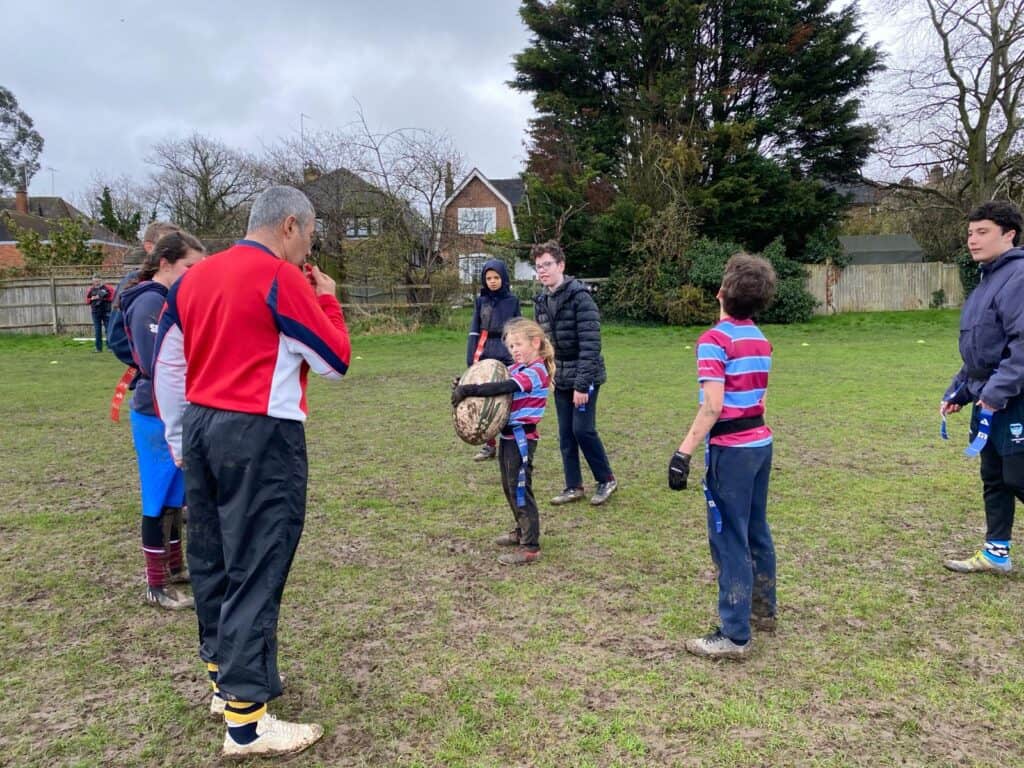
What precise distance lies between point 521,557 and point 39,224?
55489 mm

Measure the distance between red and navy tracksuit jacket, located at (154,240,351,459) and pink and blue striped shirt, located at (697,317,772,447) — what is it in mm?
1731

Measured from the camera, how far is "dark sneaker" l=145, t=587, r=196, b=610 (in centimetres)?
427

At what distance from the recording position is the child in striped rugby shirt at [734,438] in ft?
11.1

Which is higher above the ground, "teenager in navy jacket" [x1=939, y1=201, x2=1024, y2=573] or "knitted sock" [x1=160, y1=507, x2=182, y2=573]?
"teenager in navy jacket" [x1=939, y1=201, x2=1024, y2=573]

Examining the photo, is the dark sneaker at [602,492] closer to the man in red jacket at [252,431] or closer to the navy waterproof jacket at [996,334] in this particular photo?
the navy waterproof jacket at [996,334]

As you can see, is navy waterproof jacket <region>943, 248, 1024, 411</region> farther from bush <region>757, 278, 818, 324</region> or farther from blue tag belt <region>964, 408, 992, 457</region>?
bush <region>757, 278, 818, 324</region>

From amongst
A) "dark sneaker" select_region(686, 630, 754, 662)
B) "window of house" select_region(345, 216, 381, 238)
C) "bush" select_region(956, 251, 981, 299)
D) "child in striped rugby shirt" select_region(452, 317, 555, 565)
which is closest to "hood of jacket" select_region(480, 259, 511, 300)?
"child in striped rugby shirt" select_region(452, 317, 555, 565)

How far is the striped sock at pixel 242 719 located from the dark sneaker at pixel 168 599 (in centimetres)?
165

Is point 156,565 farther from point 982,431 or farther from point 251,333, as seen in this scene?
point 982,431

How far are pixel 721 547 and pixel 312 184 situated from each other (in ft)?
73.1

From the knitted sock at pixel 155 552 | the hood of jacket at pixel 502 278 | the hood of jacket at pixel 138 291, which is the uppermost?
the hood of jacket at pixel 502 278

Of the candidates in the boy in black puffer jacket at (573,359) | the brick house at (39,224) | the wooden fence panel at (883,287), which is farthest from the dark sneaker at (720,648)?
the brick house at (39,224)

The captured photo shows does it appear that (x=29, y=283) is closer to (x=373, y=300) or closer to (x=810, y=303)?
(x=373, y=300)

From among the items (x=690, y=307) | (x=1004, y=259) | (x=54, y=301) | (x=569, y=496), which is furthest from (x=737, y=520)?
(x=54, y=301)
